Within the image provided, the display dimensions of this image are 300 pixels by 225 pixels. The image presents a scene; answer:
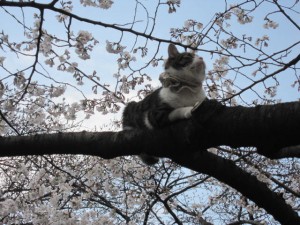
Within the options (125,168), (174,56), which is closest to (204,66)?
(174,56)

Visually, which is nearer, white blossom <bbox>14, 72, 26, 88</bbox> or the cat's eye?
the cat's eye

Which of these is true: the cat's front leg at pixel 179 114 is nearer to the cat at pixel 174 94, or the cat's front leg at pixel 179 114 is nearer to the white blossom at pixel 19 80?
the cat at pixel 174 94

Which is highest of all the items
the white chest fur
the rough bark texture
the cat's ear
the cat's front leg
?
the cat's ear

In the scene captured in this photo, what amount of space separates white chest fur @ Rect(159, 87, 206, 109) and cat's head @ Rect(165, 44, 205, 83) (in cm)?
18

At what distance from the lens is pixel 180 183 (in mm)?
8445

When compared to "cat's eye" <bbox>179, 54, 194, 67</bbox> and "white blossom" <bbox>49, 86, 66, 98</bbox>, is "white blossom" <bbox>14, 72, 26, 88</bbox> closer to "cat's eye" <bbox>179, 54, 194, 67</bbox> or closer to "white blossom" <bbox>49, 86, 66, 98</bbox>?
"white blossom" <bbox>49, 86, 66, 98</bbox>

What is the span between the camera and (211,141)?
2523 mm

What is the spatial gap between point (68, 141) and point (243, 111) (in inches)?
63.5

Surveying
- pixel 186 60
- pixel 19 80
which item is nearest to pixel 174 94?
pixel 186 60

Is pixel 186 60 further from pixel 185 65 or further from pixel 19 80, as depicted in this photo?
pixel 19 80

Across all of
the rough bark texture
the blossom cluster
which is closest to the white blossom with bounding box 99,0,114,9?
the blossom cluster

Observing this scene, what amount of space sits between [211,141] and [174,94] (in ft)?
3.97

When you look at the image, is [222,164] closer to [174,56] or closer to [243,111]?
[243,111]

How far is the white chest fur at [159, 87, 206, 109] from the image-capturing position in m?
3.58
